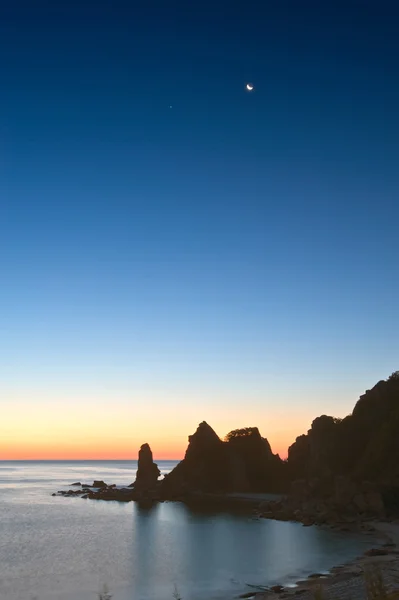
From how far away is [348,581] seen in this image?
113ft

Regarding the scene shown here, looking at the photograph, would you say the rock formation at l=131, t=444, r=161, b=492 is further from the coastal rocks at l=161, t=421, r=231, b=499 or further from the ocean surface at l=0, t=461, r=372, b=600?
the ocean surface at l=0, t=461, r=372, b=600

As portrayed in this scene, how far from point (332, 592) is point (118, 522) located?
191 feet

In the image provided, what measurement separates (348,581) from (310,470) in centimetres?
6199

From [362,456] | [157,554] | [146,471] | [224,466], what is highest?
[362,456]

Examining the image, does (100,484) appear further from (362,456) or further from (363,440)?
(362,456)

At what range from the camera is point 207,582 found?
135 feet

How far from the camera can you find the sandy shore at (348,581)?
3000 cm

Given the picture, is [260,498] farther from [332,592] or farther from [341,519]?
[332,592]

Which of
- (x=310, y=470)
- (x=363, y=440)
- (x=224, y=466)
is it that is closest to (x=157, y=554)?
(x=310, y=470)

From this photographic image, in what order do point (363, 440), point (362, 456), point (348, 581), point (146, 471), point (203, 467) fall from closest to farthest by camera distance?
point (348, 581), point (362, 456), point (363, 440), point (203, 467), point (146, 471)

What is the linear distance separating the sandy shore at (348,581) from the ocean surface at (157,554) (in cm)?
249

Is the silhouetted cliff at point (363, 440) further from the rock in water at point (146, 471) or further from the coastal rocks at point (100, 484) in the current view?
the coastal rocks at point (100, 484)

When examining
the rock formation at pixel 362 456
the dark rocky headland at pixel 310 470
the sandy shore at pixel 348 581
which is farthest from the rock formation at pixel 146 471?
the sandy shore at pixel 348 581

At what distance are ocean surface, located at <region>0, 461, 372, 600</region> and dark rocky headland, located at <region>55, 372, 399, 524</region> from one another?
817 cm
